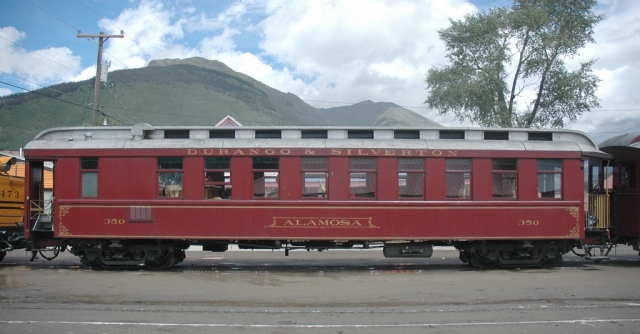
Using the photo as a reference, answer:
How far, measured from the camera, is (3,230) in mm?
15133

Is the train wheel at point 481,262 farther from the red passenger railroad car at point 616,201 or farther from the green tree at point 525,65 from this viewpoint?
the green tree at point 525,65

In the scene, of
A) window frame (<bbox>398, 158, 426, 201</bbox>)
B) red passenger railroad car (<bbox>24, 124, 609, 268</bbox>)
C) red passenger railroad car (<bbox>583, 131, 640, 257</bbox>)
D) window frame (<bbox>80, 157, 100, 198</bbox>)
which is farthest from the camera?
red passenger railroad car (<bbox>583, 131, 640, 257</bbox>)

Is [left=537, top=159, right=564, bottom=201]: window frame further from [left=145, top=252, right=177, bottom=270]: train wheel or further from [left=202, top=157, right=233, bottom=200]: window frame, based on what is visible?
[left=145, top=252, right=177, bottom=270]: train wheel

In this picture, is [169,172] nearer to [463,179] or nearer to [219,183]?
[219,183]

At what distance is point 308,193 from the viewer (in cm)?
1361

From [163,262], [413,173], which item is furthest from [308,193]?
[163,262]

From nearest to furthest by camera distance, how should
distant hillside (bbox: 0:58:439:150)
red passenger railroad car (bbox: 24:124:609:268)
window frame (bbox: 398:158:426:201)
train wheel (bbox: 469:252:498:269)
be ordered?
red passenger railroad car (bbox: 24:124:609:268)
window frame (bbox: 398:158:426:201)
train wheel (bbox: 469:252:498:269)
distant hillside (bbox: 0:58:439:150)

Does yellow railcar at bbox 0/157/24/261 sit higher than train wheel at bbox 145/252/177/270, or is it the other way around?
yellow railcar at bbox 0/157/24/261

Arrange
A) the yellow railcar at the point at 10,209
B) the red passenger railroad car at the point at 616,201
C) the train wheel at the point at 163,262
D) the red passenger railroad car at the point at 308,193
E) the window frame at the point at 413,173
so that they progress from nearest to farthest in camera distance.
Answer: the red passenger railroad car at the point at 308,193
the window frame at the point at 413,173
the train wheel at the point at 163,262
the red passenger railroad car at the point at 616,201
the yellow railcar at the point at 10,209

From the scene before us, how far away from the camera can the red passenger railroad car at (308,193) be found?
13.5m

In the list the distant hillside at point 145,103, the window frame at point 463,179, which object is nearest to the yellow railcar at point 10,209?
the window frame at point 463,179

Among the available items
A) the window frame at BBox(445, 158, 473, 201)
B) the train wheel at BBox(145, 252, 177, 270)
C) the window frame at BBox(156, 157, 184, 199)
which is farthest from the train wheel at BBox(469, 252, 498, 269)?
the train wheel at BBox(145, 252, 177, 270)

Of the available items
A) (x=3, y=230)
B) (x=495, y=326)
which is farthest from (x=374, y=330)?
(x=3, y=230)

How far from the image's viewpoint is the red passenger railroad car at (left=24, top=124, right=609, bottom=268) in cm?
1351
